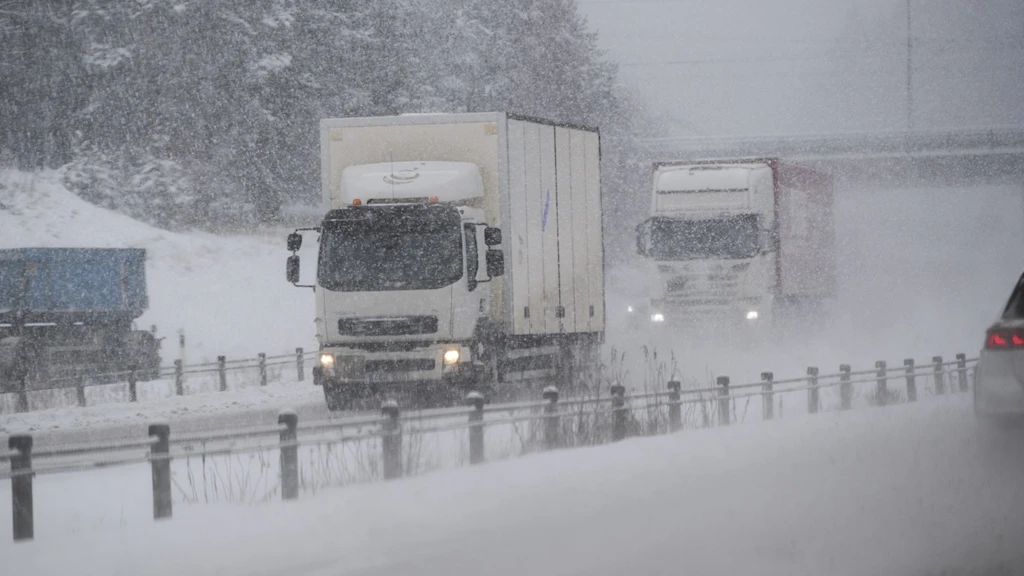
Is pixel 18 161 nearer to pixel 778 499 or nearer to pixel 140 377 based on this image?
pixel 140 377

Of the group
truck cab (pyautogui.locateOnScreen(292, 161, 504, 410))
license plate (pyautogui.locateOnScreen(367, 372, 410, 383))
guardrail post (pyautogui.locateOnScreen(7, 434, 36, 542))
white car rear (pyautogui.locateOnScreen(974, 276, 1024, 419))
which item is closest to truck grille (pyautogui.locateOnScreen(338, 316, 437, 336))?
truck cab (pyautogui.locateOnScreen(292, 161, 504, 410))

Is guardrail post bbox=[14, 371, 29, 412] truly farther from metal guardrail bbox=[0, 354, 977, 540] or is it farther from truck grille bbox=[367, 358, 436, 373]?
truck grille bbox=[367, 358, 436, 373]

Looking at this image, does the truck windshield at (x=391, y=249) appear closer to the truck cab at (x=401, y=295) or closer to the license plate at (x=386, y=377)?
the truck cab at (x=401, y=295)

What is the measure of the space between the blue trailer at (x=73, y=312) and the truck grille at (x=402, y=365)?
919cm

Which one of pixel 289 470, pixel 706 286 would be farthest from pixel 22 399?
pixel 706 286

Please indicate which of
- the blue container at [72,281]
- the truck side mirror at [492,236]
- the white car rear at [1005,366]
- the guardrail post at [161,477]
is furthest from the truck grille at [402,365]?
the blue container at [72,281]

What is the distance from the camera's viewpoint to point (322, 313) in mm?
18250

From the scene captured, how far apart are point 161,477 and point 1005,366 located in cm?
666

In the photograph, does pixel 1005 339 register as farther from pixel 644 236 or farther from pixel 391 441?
pixel 644 236

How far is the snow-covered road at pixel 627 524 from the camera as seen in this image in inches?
326

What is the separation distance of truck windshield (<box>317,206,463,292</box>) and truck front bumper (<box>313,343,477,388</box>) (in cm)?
85

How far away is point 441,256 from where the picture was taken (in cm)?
1823

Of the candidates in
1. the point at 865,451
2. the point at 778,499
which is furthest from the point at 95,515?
the point at 865,451

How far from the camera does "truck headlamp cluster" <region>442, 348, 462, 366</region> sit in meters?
18.1
